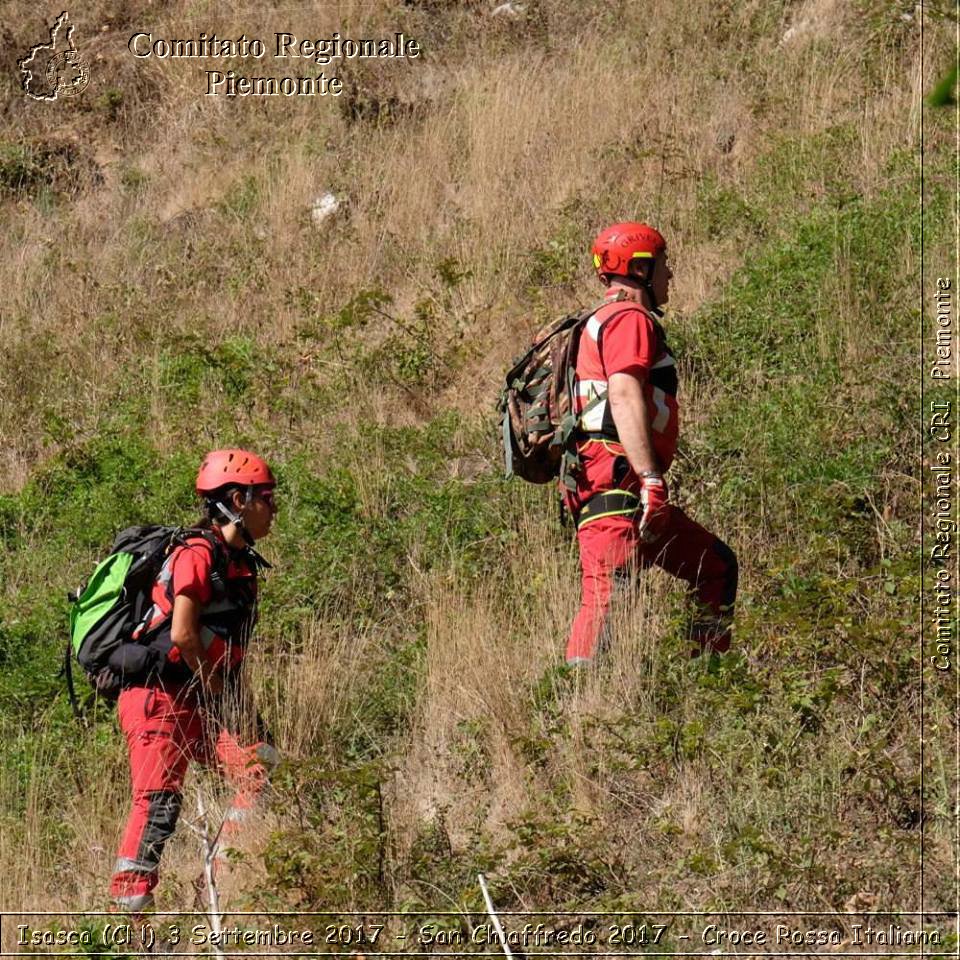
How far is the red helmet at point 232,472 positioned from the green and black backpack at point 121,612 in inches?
7.6

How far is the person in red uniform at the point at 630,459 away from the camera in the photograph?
225 inches

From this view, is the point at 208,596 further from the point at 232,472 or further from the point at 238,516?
the point at 232,472

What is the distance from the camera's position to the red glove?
5617mm

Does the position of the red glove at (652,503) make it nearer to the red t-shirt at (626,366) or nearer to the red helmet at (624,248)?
the red t-shirt at (626,366)

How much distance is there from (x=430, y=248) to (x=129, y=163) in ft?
14.3

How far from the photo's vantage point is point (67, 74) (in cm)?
1569

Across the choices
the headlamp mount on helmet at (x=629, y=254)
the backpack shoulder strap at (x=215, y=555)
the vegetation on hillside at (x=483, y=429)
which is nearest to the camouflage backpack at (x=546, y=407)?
the headlamp mount on helmet at (x=629, y=254)

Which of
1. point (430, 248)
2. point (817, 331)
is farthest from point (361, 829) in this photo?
point (430, 248)

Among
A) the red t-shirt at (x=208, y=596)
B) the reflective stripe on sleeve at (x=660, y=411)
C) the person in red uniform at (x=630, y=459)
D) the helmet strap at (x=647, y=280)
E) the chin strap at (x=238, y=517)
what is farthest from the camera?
the helmet strap at (x=647, y=280)

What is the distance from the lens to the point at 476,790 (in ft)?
18.6

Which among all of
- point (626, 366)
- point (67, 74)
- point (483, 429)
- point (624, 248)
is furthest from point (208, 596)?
point (67, 74)

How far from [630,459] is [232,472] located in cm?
147

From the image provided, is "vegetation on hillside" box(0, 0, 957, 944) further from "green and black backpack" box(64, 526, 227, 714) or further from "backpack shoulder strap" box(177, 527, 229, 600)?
"backpack shoulder strap" box(177, 527, 229, 600)

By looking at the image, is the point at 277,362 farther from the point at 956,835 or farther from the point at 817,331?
the point at 956,835
